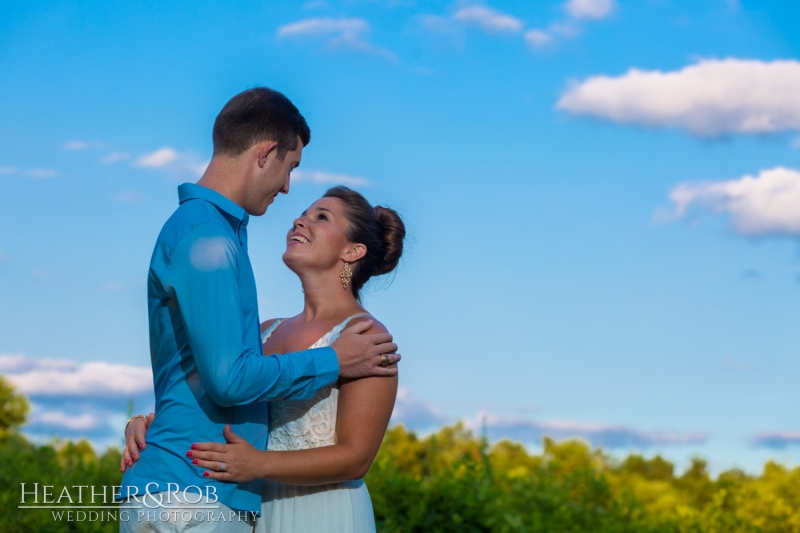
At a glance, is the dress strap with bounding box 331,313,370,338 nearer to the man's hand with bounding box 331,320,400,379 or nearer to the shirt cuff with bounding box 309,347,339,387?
the man's hand with bounding box 331,320,400,379

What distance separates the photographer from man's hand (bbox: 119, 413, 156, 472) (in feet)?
9.80

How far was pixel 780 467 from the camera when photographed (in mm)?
8938

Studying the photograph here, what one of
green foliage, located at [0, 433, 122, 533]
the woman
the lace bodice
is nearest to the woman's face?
the woman

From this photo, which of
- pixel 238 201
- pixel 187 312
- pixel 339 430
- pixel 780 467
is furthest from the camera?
pixel 780 467

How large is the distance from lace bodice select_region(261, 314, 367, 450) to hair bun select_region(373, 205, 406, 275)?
2.20ft

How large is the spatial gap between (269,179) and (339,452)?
107 cm

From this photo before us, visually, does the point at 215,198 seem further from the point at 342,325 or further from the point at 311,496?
the point at 311,496

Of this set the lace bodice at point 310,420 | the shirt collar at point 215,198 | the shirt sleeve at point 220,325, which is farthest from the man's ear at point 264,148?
the lace bodice at point 310,420

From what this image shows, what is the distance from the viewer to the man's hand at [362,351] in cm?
306

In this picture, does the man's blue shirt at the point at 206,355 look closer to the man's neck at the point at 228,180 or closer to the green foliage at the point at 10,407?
the man's neck at the point at 228,180

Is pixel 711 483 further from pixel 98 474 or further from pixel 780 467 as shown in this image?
pixel 98 474

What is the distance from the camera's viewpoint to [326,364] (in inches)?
115

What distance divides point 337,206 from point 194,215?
1070 mm

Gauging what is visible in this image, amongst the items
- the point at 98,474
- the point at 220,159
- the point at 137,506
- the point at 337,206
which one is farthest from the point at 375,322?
the point at 98,474
